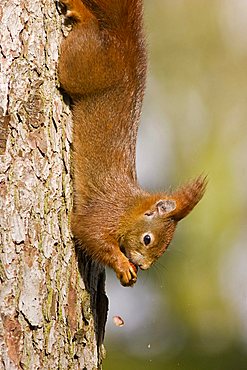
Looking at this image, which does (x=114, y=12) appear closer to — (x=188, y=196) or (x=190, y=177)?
(x=188, y=196)

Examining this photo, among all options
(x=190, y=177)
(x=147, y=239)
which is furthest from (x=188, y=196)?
(x=190, y=177)

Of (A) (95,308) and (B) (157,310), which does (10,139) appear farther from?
(B) (157,310)

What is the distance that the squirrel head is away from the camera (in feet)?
10.1

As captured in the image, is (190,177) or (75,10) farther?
(190,177)

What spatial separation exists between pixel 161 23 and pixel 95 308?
429 cm

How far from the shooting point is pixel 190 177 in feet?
20.6

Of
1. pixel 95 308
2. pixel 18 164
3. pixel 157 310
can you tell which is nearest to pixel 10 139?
pixel 18 164

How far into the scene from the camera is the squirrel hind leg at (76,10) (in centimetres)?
276

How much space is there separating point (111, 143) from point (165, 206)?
11.4 inches

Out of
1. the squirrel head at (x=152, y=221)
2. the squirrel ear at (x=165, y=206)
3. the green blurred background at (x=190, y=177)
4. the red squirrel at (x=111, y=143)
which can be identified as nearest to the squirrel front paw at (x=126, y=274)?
the red squirrel at (x=111, y=143)

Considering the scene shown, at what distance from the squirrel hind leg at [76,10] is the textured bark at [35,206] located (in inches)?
1.9

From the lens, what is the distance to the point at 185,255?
614cm

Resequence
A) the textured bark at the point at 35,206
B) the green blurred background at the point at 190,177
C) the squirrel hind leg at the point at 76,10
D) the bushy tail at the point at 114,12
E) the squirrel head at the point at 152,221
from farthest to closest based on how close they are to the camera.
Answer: the green blurred background at the point at 190,177 < the squirrel head at the point at 152,221 < the bushy tail at the point at 114,12 < the squirrel hind leg at the point at 76,10 < the textured bark at the point at 35,206

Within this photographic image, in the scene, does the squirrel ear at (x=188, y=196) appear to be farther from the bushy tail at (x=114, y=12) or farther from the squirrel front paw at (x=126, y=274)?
the bushy tail at (x=114, y=12)
